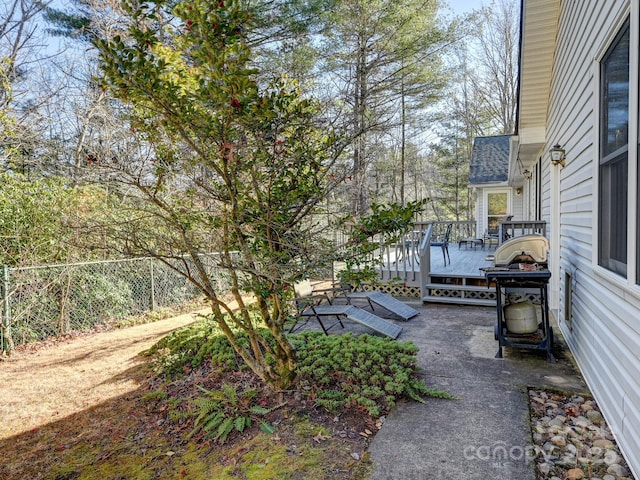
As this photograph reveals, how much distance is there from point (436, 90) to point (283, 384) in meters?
13.8

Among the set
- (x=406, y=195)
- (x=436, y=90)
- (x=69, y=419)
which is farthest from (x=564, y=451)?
(x=406, y=195)

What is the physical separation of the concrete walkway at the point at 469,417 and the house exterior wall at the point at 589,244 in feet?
1.70

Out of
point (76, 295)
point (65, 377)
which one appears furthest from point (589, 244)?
point (76, 295)

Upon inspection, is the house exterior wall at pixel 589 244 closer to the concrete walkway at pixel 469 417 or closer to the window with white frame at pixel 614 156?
the window with white frame at pixel 614 156

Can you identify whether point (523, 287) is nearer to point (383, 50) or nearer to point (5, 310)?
point (5, 310)

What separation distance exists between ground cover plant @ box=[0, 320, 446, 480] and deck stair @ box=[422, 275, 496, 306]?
3.26 m

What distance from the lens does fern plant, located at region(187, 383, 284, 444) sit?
3.09 metres

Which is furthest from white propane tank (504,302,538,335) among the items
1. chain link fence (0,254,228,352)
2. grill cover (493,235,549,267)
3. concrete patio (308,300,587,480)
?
chain link fence (0,254,228,352)

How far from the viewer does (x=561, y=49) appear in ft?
16.7

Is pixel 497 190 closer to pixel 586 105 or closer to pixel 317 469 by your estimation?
pixel 586 105

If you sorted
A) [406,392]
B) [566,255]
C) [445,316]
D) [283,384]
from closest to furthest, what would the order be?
[406,392] → [283,384] → [566,255] → [445,316]

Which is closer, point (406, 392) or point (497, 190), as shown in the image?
point (406, 392)

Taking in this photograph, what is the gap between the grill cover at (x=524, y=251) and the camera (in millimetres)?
4409

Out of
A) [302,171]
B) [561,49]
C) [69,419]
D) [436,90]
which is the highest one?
[436,90]
